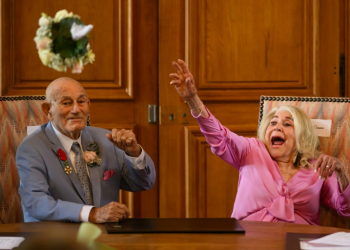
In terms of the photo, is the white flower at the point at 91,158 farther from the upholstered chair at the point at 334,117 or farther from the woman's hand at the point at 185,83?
the upholstered chair at the point at 334,117

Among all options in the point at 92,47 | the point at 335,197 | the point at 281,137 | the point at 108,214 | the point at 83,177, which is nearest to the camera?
the point at 108,214

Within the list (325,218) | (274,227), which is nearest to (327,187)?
(325,218)

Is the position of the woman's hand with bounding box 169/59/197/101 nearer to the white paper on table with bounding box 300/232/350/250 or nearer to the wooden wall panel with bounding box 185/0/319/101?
the white paper on table with bounding box 300/232/350/250

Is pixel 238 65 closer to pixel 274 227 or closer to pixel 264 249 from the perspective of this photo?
pixel 274 227

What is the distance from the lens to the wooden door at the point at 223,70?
3.42m

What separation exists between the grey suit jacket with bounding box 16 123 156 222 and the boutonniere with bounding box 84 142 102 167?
2 cm

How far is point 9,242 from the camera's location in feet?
4.94

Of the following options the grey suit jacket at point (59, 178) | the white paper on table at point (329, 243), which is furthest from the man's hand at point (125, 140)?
the white paper on table at point (329, 243)

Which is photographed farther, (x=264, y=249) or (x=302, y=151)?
(x=302, y=151)

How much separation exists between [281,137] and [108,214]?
1068 mm

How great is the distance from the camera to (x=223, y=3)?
3.42m

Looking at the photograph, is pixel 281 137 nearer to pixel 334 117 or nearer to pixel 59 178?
pixel 334 117

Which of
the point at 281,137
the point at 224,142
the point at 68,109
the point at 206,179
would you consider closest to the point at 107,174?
the point at 68,109

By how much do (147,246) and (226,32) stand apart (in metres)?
2.16
